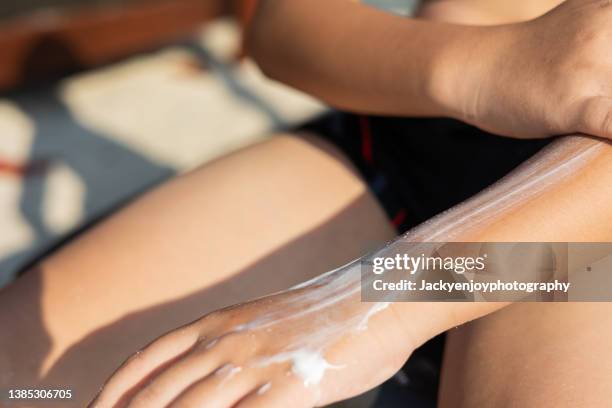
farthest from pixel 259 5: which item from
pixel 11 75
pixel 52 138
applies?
pixel 11 75

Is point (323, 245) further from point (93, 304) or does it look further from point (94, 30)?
point (94, 30)

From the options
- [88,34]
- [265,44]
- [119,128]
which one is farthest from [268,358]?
[88,34]

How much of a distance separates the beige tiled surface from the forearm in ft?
2.42

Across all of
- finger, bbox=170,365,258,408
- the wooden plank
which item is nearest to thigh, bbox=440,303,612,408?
finger, bbox=170,365,258,408

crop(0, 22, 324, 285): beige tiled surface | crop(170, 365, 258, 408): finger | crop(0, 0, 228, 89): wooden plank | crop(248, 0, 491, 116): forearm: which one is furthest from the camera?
crop(0, 0, 228, 89): wooden plank

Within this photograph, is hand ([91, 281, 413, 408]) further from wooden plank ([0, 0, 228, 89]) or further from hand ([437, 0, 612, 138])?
wooden plank ([0, 0, 228, 89])

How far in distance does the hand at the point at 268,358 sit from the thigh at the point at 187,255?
220mm

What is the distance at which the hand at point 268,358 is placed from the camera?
549 mm

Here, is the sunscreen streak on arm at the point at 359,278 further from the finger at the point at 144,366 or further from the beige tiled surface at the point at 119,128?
the beige tiled surface at the point at 119,128

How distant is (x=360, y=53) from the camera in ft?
2.72

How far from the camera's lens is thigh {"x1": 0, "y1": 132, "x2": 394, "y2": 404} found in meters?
0.79

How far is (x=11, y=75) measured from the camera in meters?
2.07

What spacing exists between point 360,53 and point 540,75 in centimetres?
20

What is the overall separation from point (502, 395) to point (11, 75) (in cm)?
175
